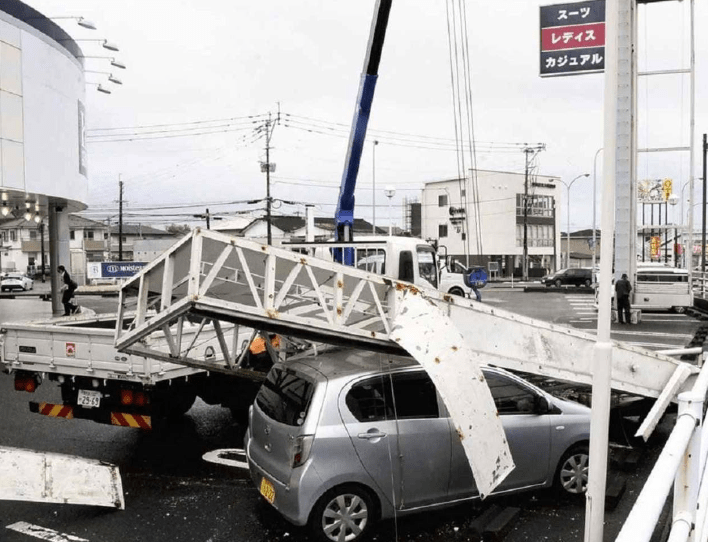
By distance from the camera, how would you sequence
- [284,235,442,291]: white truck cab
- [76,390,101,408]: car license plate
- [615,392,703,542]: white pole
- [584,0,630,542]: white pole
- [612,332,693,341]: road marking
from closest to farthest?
[615,392,703,542]: white pole
[584,0,630,542]: white pole
[76,390,101,408]: car license plate
[284,235,442,291]: white truck cab
[612,332,693,341]: road marking

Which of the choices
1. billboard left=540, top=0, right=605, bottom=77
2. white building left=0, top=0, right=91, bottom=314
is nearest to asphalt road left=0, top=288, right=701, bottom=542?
white building left=0, top=0, right=91, bottom=314

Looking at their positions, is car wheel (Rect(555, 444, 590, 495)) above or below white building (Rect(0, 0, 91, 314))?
below

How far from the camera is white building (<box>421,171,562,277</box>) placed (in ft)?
201

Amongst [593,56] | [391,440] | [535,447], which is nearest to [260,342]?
[391,440]

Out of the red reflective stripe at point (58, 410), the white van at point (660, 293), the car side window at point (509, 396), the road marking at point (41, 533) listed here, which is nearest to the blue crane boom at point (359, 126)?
the red reflective stripe at point (58, 410)

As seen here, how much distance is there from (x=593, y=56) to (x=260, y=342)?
560 inches

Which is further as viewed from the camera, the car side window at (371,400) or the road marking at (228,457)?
the road marking at (228,457)

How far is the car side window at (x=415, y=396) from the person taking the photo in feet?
16.8

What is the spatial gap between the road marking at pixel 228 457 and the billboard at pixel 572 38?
1440cm

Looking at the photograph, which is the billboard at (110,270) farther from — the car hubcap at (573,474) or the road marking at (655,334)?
the car hubcap at (573,474)

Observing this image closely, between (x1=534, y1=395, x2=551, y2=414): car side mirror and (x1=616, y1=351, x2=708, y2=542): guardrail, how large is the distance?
7.95 feet

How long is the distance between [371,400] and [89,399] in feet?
11.4

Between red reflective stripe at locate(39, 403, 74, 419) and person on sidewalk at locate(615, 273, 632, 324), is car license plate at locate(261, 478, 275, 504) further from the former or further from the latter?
person on sidewalk at locate(615, 273, 632, 324)

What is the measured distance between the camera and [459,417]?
4.38 metres
